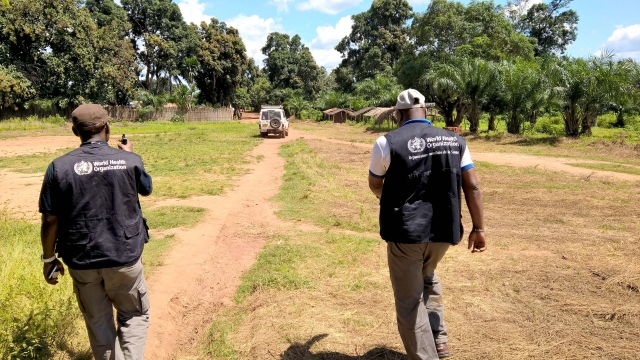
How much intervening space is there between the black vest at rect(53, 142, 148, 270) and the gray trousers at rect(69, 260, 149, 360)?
89mm

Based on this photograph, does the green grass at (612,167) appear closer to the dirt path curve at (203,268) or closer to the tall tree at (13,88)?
the dirt path curve at (203,268)

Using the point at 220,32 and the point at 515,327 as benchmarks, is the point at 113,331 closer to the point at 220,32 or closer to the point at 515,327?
the point at 515,327

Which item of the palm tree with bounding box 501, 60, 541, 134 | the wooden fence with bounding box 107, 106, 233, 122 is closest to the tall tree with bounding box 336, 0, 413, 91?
the wooden fence with bounding box 107, 106, 233, 122

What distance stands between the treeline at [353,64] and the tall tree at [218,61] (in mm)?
110

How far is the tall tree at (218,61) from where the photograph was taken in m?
42.3

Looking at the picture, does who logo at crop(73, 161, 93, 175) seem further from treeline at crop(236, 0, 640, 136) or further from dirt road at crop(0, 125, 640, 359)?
treeline at crop(236, 0, 640, 136)

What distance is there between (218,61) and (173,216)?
38.1 metres

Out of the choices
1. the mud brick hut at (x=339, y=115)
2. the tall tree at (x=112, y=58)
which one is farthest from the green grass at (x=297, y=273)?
the mud brick hut at (x=339, y=115)

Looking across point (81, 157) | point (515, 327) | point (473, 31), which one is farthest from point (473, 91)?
point (81, 157)

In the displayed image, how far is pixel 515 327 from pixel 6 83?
32783 mm

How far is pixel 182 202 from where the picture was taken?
8.88 metres

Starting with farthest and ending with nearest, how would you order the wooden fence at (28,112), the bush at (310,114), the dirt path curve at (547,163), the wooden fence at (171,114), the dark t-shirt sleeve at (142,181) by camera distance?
1. the bush at (310,114)
2. the wooden fence at (171,114)
3. the wooden fence at (28,112)
4. the dirt path curve at (547,163)
5. the dark t-shirt sleeve at (142,181)

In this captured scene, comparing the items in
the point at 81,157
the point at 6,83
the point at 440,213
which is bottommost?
the point at 440,213

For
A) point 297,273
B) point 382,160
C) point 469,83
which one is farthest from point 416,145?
point 469,83
